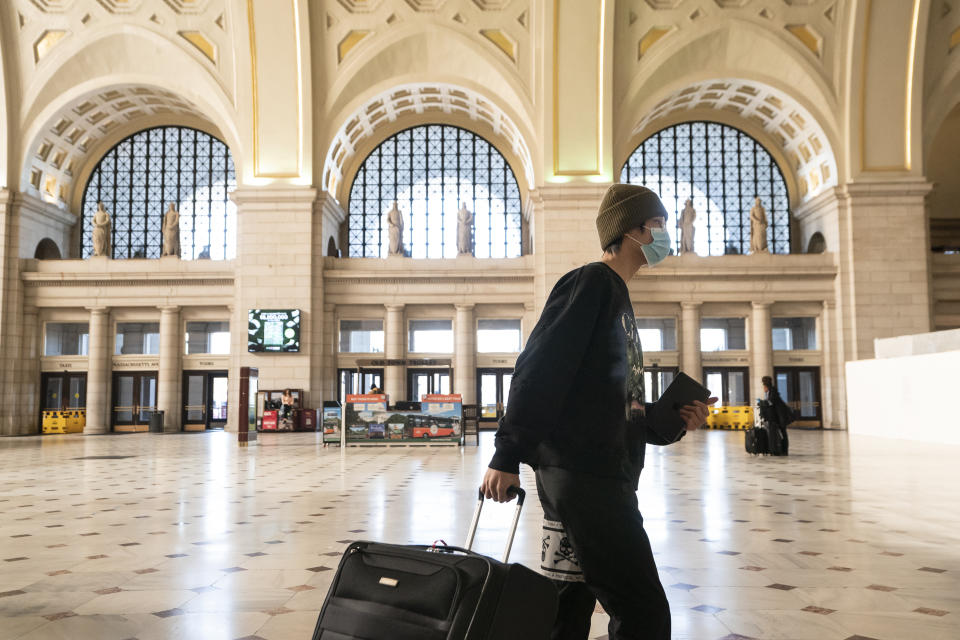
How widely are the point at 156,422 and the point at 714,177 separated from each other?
23522 millimetres

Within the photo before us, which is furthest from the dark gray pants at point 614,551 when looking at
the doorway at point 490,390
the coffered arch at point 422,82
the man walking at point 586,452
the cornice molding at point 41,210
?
the cornice molding at point 41,210

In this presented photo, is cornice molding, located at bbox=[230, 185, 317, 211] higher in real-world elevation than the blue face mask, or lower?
higher

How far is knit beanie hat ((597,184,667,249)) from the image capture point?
8.39 ft

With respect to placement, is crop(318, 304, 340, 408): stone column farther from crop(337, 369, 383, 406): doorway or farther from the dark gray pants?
the dark gray pants

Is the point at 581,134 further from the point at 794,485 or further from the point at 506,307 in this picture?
the point at 794,485

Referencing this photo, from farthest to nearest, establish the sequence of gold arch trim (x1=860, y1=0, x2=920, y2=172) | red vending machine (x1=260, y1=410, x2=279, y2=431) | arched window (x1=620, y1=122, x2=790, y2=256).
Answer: arched window (x1=620, y1=122, x2=790, y2=256), gold arch trim (x1=860, y1=0, x2=920, y2=172), red vending machine (x1=260, y1=410, x2=279, y2=431)

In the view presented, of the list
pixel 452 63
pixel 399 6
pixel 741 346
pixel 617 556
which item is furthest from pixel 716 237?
pixel 617 556

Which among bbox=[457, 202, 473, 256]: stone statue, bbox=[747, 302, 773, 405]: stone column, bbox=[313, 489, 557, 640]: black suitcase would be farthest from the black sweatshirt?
bbox=[747, 302, 773, 405]: stone column

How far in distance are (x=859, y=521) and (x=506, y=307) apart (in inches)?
850

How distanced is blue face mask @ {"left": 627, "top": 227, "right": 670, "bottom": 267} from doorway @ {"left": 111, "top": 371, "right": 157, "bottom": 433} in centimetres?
2906

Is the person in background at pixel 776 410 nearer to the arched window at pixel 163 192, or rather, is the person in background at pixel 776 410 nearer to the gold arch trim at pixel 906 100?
the gold arch trim at pixel 906 100

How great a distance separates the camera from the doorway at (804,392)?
27609 mm

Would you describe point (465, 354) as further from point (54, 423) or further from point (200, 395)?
point (54, 423)

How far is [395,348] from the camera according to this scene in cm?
2777
